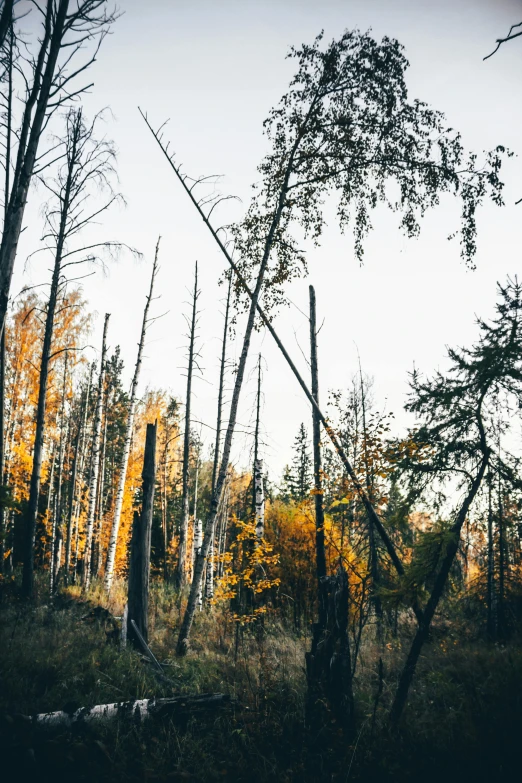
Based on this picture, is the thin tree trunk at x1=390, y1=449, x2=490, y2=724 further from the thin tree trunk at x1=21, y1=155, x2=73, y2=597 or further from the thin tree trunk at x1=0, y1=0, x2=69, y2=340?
the thin tree trunk at x1=21, y1=155, x2=73, y2=597

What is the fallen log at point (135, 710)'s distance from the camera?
3.61 metres

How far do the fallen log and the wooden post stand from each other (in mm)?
2932

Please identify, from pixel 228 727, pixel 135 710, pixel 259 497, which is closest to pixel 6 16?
pixel 135 710

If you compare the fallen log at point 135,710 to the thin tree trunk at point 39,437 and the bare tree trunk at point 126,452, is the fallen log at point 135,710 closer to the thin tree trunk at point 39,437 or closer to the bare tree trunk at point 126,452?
the thin tree trunk at point 39,437

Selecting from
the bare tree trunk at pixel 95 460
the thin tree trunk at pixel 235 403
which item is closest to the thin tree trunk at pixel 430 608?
the thin tree trunk at pixel 235 403

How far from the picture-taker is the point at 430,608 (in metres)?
4.88

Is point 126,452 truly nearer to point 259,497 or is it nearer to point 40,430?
point 40,430

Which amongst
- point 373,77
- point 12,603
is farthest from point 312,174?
point 12,603

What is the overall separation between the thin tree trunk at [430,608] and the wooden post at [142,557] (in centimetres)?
452

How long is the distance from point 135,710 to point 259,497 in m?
7.39

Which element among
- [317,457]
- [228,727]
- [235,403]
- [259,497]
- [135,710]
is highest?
[235,403]

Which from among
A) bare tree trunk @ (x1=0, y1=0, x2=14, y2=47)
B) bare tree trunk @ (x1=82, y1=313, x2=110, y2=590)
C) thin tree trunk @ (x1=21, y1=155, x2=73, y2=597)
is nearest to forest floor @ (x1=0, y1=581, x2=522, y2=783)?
thin tree trunk @ (x1=21, y1=155, x2=73, y2=597)

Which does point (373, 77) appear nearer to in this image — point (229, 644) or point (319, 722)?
point (319, 722)

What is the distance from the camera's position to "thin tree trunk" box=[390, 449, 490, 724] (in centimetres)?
452
